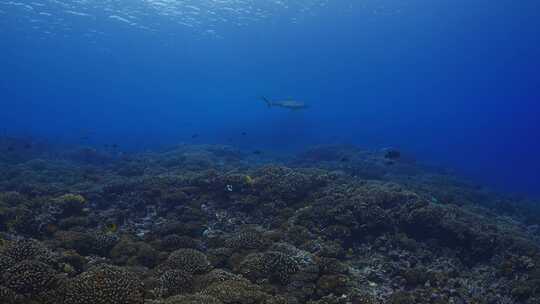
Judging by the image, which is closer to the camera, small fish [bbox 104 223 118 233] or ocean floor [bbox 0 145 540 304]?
ocean floor [bbox 0 145 540 304]

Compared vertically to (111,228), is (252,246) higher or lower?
higher

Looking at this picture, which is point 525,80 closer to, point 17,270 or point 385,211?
point 385,211

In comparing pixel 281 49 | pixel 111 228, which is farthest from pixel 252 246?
pixel 281 49

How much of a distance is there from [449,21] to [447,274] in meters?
60.4

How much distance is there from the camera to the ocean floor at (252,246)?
7.25 metres

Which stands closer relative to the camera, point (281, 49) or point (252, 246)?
point (252, 246)

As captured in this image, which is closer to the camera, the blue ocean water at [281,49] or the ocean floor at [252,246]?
the ocean floor at [252,246]

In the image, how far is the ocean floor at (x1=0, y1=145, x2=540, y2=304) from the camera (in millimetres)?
7246

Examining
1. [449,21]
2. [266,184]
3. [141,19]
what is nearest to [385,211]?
[266,184]

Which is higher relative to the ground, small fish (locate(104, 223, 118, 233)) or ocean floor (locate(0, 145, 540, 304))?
ocean floor (locate(0, 145, 540, 304))

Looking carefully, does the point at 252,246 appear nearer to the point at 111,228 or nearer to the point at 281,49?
the point at 111,228

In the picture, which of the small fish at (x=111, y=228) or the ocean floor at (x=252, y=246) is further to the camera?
the small fish at (x=111, y=228)

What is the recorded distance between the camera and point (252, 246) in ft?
33.8

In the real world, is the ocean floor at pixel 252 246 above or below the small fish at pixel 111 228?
above
